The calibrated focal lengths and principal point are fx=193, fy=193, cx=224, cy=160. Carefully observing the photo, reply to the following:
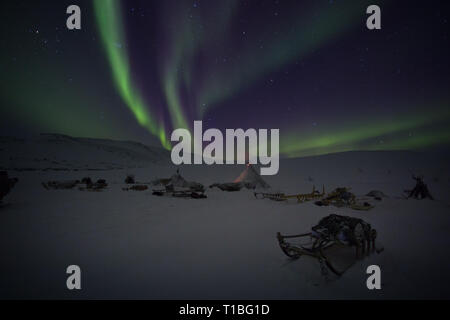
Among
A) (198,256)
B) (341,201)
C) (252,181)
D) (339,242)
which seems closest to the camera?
(339,242)

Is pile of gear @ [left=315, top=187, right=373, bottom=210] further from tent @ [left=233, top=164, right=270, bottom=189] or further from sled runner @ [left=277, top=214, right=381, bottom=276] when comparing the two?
tent @ [left=233, top=164, right=270, bottom=189]

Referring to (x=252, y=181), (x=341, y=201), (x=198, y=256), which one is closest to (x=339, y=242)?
(x=198, y=256)

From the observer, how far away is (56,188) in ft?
60.5

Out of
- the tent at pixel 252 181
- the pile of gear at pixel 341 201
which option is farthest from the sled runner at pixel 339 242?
the tent at pixel 252 181

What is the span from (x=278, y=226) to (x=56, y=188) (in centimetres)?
2111

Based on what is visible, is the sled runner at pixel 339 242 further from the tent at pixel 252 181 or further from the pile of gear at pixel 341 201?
the tent at pixel 252 181

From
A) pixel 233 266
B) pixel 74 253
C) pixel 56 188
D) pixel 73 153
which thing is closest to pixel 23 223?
pixel 74 253

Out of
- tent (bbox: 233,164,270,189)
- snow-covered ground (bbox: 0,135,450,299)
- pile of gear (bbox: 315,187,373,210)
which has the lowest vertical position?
snow-covered ground (bbox: 0,135,450,299)

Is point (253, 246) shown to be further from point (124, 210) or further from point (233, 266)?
point (124, 210)

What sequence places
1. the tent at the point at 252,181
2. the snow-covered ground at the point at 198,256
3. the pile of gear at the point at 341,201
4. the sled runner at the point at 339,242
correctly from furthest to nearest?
the tent at the point at 252,181, the pile of gear at the point at 341,201, the sled runner at the point at 339,242, the snow-covered ground at the point at 198,256

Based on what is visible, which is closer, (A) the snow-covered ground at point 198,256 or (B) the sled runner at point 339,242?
(A) the snow-covered ground at point 198,256

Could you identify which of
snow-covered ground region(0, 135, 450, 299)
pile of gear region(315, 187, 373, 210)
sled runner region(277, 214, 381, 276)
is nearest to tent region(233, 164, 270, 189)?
pile of gear region(315, 187, 373, 210)

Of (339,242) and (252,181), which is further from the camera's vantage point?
(252,181)

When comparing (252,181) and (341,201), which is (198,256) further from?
(252,181)
